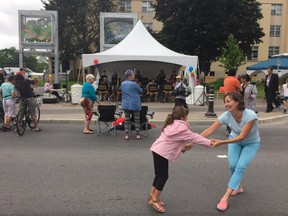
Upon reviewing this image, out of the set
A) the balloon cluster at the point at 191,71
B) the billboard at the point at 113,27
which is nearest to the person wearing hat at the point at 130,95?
the balloon cluster at the point at 191,71

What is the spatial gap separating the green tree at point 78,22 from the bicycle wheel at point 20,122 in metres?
42.5

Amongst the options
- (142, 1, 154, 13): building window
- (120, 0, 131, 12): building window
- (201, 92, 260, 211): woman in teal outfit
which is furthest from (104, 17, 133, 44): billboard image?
(142, 1, 154, 13): building window

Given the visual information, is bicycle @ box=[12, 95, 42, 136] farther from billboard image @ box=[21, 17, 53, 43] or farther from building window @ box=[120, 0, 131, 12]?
building window @ box=[120, 0, 131, 12]

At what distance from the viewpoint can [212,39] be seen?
1641 inches

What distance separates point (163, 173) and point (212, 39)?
1545 inches

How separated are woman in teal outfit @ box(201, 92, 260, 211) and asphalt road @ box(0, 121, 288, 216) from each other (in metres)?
0.34

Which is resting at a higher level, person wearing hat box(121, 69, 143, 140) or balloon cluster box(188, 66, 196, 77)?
balloon cluster box(188, 66, 196, 77)

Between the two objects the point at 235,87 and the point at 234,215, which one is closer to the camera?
the point at 234,215

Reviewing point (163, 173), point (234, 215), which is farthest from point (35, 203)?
point (234, 215)

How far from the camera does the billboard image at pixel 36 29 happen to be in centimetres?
2195

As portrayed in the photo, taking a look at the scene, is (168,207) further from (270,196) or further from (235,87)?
(235,87)

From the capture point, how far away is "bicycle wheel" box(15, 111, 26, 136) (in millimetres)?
9211

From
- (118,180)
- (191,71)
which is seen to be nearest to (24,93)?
(118,180)

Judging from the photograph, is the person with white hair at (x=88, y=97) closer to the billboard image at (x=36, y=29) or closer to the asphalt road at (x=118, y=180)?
the asphalt road at (x=118, y=180)
